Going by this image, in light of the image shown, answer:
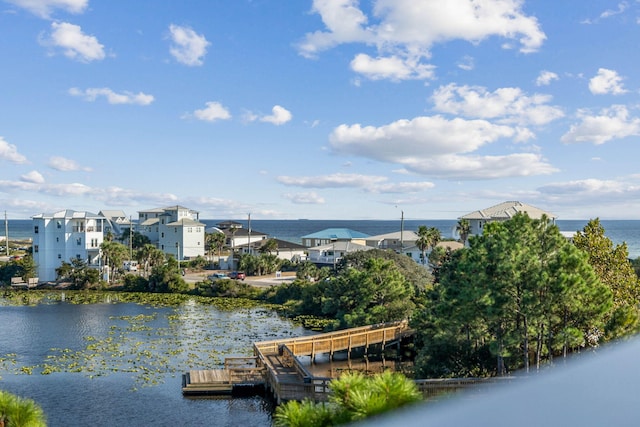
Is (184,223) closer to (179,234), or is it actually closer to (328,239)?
(179,234)

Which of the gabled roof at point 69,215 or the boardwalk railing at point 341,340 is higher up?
the gabled roof at point 69,215

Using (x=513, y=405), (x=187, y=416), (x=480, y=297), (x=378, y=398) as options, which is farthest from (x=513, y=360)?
(x=513, y=405)

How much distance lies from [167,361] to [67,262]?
133 ft

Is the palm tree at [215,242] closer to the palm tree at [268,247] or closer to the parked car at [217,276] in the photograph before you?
the palm tree at [268,247]

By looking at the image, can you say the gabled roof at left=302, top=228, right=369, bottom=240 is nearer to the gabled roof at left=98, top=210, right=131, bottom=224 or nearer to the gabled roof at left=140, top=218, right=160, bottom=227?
the gabled roof at left=140, top=218, right=160, bottom=227

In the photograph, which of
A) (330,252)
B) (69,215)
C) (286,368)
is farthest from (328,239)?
(286,368)

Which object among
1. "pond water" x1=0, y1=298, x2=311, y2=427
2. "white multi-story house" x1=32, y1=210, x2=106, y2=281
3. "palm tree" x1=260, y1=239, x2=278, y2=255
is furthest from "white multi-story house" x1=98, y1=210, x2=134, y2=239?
"pond water" x1=0, y1=298, x2=311, y2=427

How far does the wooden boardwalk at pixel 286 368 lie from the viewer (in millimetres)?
20875

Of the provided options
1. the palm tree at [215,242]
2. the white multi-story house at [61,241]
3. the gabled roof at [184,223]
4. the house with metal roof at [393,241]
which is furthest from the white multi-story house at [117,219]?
the house with metal roof at [393,241]

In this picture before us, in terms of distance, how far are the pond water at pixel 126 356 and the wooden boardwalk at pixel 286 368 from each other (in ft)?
2.61

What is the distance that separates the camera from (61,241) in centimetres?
6294

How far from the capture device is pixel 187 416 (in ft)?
66.3

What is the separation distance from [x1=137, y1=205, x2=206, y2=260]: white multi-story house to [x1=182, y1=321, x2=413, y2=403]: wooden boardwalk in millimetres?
46982

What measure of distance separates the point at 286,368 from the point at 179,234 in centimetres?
5517
